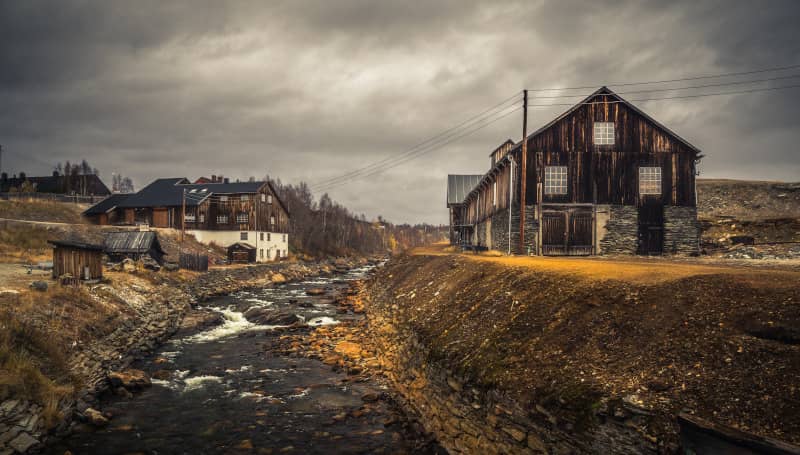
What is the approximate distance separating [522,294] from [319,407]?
786 centimetres

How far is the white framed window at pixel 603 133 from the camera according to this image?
87.2 feet

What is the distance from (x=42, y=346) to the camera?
1273 centimetres

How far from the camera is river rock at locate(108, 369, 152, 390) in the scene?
13742 millimetres

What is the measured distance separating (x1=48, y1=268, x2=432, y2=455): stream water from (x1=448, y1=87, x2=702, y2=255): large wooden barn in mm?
16863

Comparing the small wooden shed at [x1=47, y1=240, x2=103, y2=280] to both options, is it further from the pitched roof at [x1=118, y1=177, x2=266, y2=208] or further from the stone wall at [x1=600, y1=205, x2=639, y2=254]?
the pitched roof at [x1=118, y1=177, x2=266, y2=208]

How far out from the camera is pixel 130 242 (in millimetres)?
34906

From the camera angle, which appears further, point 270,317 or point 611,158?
point 611,158

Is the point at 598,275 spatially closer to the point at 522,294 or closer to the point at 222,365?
the point at 522,294

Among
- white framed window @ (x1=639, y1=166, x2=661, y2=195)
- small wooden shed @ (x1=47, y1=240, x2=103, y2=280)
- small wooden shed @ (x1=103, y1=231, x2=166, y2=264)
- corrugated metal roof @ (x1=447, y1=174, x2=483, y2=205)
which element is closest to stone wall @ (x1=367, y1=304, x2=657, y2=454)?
small wooden shed @ (x1=47, y1=240, x2=103, y2=280)

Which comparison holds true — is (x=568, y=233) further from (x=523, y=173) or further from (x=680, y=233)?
(x=680, y=233)

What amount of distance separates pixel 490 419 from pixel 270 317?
19919 mm

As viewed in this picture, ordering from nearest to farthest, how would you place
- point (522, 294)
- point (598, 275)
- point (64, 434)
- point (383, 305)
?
1. point (64, 434)
2. point (598, 275)
3. point (522, 294)
4. point (383, 305)

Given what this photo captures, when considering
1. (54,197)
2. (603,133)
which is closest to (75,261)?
(603,133)

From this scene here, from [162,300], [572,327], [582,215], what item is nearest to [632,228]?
[582,215]
